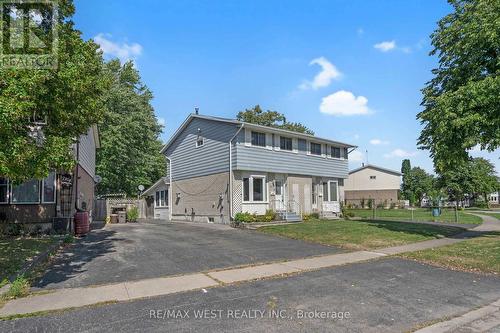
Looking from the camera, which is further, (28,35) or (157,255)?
(157,255)

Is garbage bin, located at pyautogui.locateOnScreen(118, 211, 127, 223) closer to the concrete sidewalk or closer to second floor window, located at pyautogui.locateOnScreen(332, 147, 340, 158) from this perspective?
second floor window, located at pyautogui.locateOnScreen(332, 147, 340, 158)

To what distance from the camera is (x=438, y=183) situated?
58250 millimetres

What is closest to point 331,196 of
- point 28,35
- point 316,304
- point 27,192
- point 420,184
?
point 27,192

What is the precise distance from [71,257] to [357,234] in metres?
10.4

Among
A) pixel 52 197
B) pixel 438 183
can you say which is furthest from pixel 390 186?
pixel 52 197

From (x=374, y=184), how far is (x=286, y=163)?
37013 mm

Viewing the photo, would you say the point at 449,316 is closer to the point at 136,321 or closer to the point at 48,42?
the point at 136,321

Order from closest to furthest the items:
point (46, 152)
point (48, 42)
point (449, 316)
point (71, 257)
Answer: point (449, 316)
point (46, 152)
point (48, 42)
point (71, 257)

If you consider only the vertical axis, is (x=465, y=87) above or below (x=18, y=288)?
above

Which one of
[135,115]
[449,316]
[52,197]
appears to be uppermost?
[135,115]

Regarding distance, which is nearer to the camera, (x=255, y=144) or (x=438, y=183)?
(x=255, y=144)

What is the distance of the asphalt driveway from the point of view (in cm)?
830

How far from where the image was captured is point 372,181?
57188 millimetres

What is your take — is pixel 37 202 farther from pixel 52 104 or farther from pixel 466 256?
pixel 466 256
